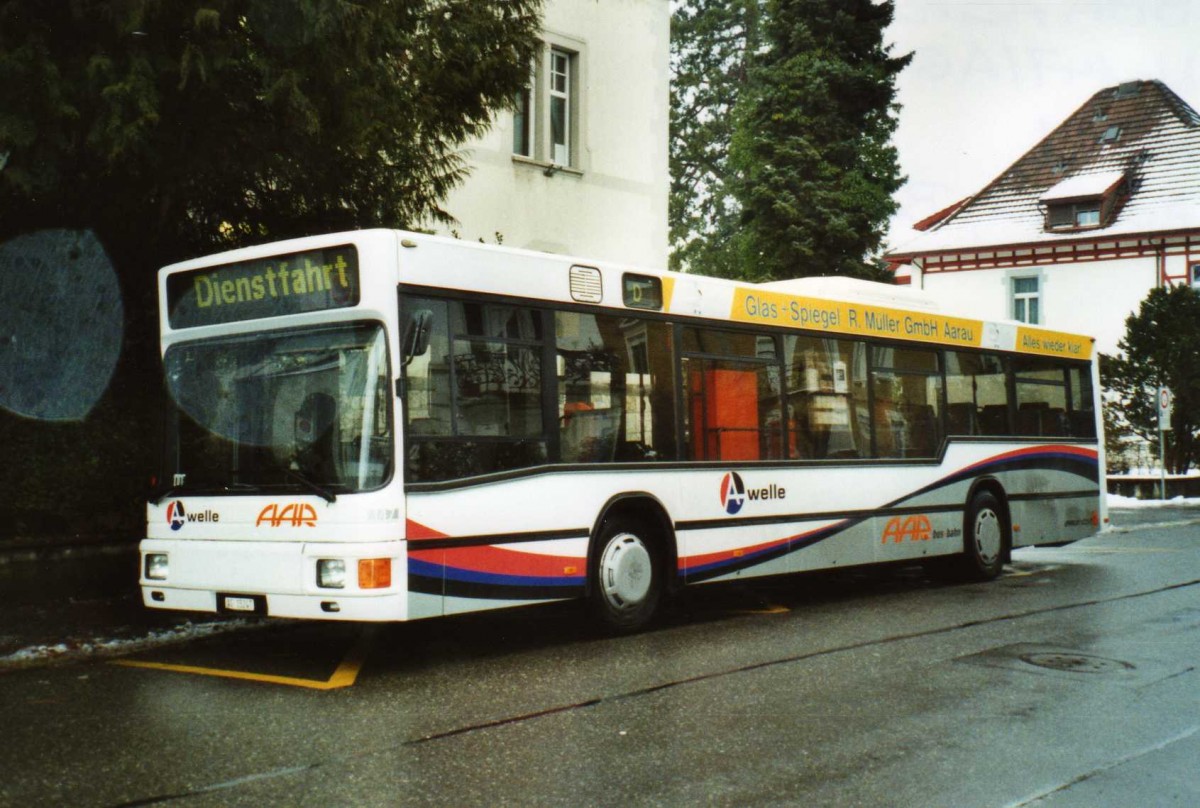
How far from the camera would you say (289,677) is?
8.45 metres

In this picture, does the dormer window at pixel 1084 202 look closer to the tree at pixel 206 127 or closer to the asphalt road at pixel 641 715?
the tree at pixel 206 127

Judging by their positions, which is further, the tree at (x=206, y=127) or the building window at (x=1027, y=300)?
the building window at (x=1027, y=300)

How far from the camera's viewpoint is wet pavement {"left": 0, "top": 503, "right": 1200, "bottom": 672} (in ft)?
31.8

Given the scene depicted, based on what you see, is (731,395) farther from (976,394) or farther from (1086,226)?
(1086,226)

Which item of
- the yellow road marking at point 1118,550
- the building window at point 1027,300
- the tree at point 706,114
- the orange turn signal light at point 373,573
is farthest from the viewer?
the tree at point 706,114

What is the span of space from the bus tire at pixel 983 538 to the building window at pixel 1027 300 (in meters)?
33.1

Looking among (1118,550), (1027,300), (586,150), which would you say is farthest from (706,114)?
(1118,550)

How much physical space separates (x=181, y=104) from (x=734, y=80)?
145 feet

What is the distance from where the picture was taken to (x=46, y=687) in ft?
26.8

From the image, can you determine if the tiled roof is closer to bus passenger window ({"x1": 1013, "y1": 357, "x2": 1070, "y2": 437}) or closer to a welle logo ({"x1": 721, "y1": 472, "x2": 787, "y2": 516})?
bus passenger window ({"x1": 1013, "y1": 357, "x2": 1070, "y2": 437})

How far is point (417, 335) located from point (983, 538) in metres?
8.14

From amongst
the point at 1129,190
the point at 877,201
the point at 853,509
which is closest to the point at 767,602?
the point at 853,509

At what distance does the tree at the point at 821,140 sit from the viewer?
35.4m

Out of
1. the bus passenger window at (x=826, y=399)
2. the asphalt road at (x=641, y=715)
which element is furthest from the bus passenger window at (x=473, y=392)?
the bus passenger window at (x=826, y=399)
